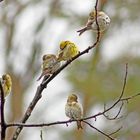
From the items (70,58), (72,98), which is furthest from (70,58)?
(72,98)

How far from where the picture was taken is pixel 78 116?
193cm

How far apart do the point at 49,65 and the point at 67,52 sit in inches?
2.8

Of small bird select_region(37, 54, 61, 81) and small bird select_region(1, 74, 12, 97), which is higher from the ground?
small bird select_region(37, 54, 61, 81)

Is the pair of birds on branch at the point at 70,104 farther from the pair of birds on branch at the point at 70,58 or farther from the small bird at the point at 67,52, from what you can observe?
the small bird at the point at 67,52

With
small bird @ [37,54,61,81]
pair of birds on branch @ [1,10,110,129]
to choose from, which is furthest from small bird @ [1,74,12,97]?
small bird @ [37,54,61,81]

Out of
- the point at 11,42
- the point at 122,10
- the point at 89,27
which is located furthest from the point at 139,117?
the point at 89,27

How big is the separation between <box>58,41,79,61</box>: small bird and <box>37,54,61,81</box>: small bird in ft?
0.06

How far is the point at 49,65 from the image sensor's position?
1937mm

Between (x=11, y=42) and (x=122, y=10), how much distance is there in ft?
4.29

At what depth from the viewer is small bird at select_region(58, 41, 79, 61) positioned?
1.93m

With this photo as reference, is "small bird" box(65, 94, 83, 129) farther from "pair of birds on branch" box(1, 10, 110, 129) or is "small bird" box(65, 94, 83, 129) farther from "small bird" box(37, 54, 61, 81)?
"small bird" box(37, 54, 61, 81)

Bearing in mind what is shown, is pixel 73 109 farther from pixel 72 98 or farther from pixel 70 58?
pixel 70 58

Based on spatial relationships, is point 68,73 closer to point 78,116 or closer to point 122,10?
point 122,10

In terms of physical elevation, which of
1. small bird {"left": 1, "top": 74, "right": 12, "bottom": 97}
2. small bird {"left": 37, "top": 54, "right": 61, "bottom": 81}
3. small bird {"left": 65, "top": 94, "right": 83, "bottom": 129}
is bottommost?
small bird {"left": 65, "top": 94, "right": 83, "bottom": 129}
